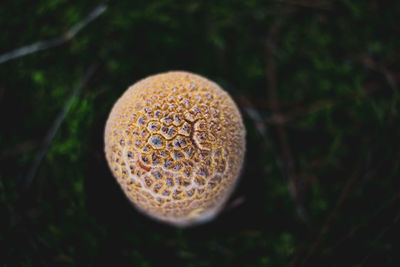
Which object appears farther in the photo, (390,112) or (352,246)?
(390,112)

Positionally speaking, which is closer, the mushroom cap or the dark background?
the mushroom cap

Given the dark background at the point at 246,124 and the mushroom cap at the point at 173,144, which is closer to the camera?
the mushroom cap at the point at 173,144

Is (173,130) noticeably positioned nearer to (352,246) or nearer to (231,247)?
(231,247)

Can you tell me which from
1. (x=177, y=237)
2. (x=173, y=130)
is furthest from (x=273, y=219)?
(x=173, y=130)

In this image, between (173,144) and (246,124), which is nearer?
(173,144)
